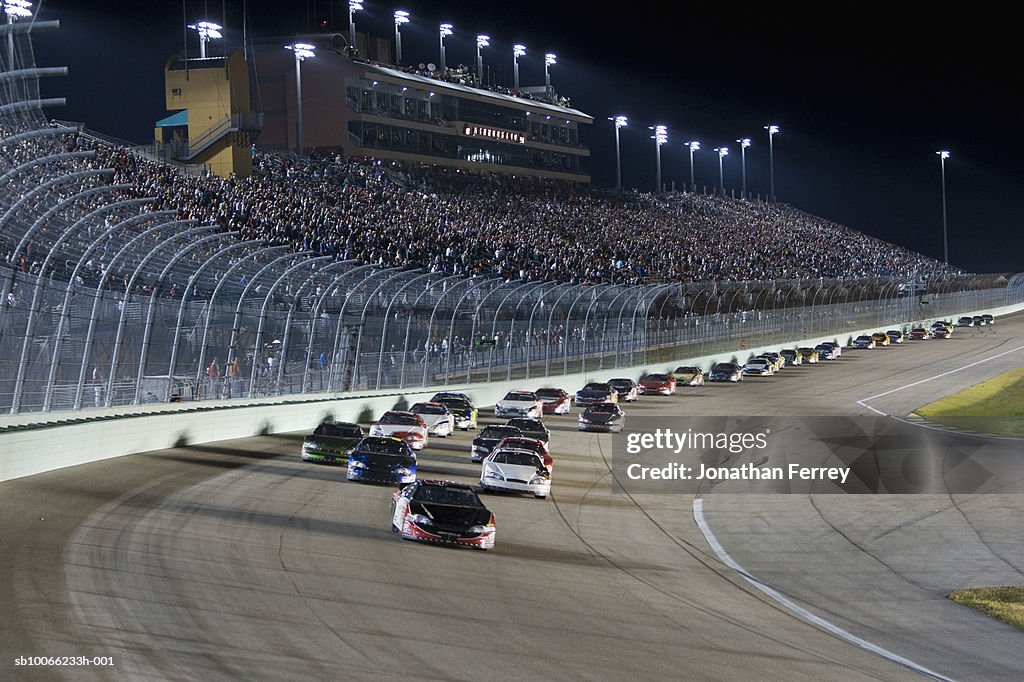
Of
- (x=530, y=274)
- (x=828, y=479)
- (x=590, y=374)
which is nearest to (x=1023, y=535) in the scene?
(x=828, y=479)

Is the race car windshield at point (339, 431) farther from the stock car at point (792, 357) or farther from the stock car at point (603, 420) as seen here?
the stock car at point (792, 357)

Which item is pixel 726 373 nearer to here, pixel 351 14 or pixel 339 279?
pixel 339 279

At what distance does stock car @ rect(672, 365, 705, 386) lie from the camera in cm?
6019

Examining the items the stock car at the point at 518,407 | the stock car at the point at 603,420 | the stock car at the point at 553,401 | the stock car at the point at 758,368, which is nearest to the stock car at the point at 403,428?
the stock car at the point at 603,420

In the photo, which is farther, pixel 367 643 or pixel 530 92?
pixel 530 92

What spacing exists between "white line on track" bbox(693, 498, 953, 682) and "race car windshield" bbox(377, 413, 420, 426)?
11.2 meters

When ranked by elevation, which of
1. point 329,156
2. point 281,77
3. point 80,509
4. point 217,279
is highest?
point 281,77

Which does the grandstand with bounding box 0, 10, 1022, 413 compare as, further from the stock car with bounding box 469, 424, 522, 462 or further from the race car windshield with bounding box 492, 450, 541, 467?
the race car windshield with bounding box 492, 450, 541, 467

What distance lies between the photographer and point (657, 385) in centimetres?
5578

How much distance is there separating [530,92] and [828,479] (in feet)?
357

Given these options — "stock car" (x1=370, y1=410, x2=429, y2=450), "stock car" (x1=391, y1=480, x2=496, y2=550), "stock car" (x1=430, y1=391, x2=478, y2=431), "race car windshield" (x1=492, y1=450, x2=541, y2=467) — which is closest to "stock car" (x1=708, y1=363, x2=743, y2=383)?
"stock car" (x1=430, y1=391, x2=478, y2=431)

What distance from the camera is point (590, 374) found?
57.4 metres

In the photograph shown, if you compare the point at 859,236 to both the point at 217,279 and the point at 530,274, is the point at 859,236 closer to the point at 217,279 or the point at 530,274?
the point at 530,274

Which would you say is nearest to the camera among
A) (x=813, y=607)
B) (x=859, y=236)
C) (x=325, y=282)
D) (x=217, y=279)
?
(x=813, y=607)
